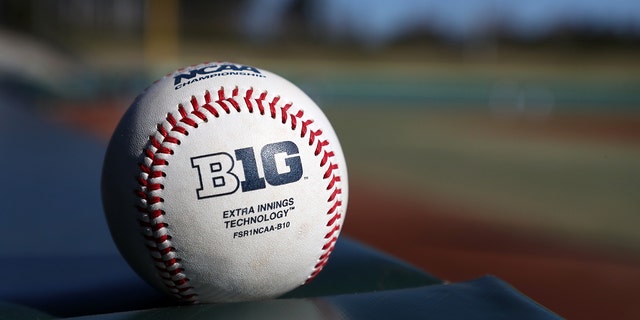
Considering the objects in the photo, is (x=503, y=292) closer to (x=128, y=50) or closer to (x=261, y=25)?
(x=128, y=50)

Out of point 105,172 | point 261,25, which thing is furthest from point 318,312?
point 261,25

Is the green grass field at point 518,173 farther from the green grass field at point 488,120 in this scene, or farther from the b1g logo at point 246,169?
the b1g logo at point 246,169

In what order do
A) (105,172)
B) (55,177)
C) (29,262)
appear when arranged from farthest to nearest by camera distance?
(55,177), (29,262), (105,172)

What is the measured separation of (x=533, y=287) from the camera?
2529 mm

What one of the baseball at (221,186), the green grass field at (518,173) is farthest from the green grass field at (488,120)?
the baseball at (221,186)

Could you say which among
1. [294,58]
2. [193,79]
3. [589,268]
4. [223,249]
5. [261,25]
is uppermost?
[261,25]

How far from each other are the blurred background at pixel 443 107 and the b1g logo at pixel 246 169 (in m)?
1.40

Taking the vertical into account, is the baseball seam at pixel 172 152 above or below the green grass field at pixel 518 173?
above

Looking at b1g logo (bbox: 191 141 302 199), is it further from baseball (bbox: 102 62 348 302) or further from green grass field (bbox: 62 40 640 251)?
green grass field (bbox: 62 40 640 251)

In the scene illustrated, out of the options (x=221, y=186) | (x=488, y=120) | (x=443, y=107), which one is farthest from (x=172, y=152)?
(x=443, y=107)

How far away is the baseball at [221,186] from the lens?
1.23 meters

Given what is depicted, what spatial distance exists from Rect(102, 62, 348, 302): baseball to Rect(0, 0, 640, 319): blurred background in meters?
1.34

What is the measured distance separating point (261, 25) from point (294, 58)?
269cm

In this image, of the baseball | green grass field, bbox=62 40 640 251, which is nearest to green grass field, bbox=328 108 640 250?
green grass field, bbox=62 40 640 251
